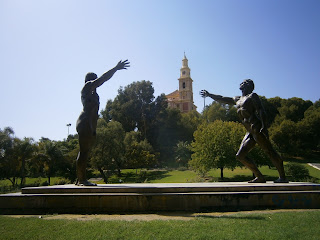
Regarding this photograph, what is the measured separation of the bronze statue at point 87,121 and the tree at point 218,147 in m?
23.9

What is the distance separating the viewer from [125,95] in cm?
5303

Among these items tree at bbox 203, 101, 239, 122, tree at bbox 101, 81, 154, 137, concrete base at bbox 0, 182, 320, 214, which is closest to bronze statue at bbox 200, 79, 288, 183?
concrete base at bbox 0, 182, 320, 214

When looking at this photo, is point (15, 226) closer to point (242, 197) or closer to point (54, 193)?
point (54, 193)

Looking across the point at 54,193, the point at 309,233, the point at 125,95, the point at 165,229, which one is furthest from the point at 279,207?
the point at 125,95

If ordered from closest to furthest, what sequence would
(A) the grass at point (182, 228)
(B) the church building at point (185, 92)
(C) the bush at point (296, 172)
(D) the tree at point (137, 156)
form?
1. (A) the grass at point (182, 228)
2. (C) the bush at point (296, 172)
3. (D) the tree at point (137, 156)
4. (B) the church building at point (185, 92)

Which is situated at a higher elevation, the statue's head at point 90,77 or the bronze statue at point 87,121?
the statue's head at point 90,77

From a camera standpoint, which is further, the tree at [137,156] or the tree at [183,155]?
the tree at [183,155]

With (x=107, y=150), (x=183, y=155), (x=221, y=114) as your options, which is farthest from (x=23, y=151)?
(x=221, y=114)

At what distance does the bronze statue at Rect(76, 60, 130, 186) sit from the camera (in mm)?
8203

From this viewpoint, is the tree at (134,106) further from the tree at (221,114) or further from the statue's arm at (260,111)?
the statue's arm at (260,111)

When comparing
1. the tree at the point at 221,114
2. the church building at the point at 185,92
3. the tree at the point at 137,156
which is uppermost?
the church building at the point at 185,92

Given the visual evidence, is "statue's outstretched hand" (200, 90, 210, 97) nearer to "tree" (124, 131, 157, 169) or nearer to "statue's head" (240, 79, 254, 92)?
"statue's head" (240, 79, 254, 92)

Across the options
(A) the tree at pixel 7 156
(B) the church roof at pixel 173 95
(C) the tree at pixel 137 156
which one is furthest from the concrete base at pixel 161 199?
(B) the church roof at pixel 173 95

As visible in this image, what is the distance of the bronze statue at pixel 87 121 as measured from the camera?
8203 millimetres
